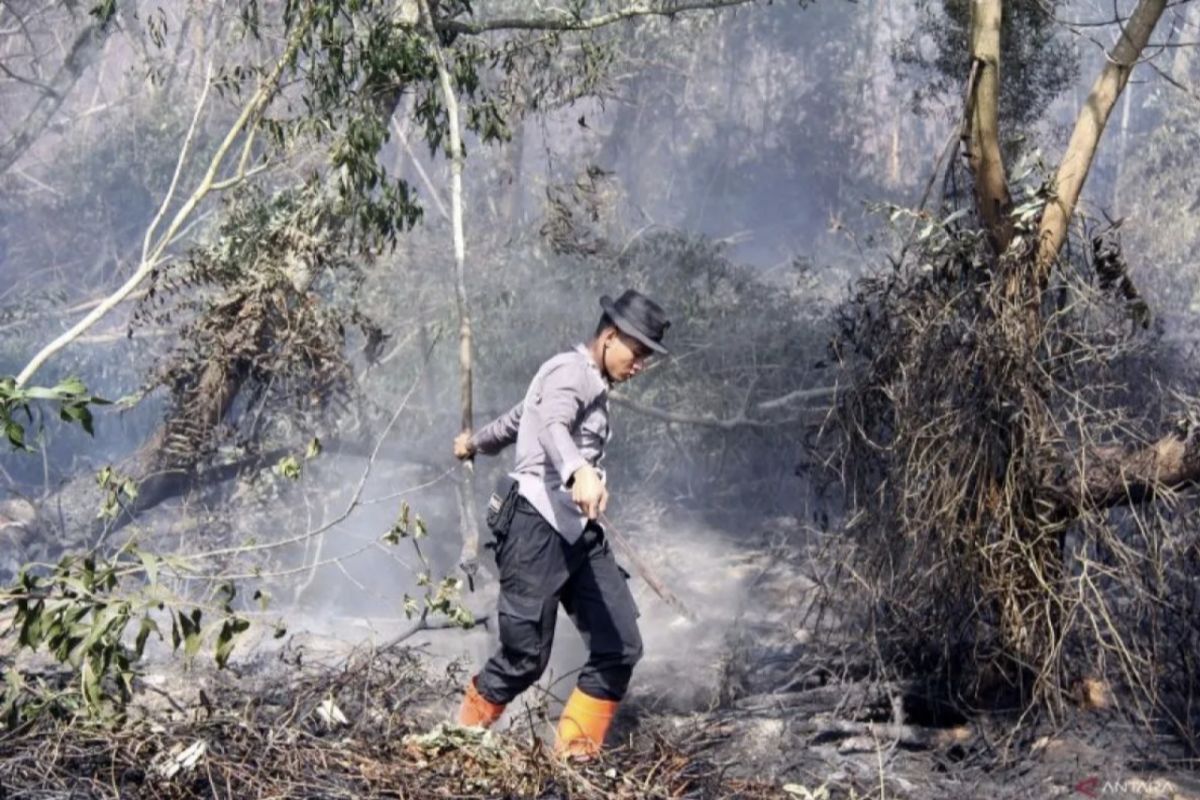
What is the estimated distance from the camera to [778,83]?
23.5 metres

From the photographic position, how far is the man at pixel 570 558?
5.06m

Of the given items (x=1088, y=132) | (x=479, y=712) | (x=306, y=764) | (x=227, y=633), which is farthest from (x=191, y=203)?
(x=1088, y=132)

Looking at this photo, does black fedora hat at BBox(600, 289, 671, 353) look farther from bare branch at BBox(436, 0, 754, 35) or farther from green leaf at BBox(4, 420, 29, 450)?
bare branch at BBox(436, 0, 754, 35)

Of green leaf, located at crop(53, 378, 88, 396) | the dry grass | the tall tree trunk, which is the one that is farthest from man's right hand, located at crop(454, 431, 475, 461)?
the tall tree trunk

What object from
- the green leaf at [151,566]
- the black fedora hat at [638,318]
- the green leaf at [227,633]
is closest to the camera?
the green leaf at [151,566]

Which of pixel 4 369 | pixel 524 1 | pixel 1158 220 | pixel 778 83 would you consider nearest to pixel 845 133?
pixel 778 83

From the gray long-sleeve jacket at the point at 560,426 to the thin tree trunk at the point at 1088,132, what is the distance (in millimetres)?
1996

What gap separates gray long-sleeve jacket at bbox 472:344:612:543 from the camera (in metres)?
4.91

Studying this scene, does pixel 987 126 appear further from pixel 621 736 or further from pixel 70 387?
pixel 70 387

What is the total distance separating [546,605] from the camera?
512 cm

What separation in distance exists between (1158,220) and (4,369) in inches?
549

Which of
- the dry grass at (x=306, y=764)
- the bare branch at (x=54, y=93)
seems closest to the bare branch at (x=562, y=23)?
the dry grass at (x=306, y=764)

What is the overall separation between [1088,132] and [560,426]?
9.19 ft

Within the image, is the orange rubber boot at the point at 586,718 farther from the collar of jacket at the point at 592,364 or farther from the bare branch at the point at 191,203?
the bare branch at the point at 191,203
